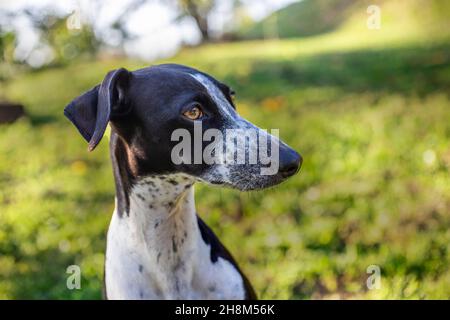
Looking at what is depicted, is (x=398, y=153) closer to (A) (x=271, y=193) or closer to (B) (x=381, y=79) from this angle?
(A) (x=271, y=193)

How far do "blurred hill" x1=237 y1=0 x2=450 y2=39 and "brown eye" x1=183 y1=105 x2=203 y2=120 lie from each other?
6.73 meters

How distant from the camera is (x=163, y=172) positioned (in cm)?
266

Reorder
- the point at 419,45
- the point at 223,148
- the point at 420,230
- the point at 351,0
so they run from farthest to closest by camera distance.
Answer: the point at 351,0 → the point at 419,45 → the point at 420,230 → the point at 223,148

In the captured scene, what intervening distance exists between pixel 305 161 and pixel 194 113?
137 inches

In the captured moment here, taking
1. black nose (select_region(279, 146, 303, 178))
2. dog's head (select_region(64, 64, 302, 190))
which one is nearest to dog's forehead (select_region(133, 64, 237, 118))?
dog's head (select_region(64, 64, 302, 190))

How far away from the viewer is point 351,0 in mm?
11562

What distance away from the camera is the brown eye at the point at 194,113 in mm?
2586

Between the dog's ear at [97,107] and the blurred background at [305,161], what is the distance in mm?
1907

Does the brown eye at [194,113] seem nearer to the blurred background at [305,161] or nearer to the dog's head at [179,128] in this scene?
the dog's head at [179,128]

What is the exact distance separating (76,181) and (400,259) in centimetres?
363

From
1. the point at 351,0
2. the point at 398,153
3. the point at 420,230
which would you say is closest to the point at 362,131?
the point at 398,153

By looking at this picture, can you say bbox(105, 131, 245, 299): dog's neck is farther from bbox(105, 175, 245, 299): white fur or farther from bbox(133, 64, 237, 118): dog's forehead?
bbox(133, 64, 237, 118): dog's forehead

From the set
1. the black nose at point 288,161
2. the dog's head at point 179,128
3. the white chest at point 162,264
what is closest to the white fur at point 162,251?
the white chest at point 162,264
